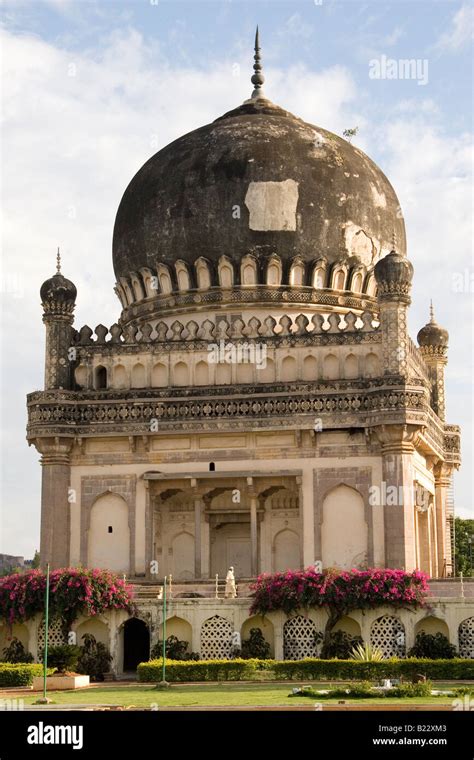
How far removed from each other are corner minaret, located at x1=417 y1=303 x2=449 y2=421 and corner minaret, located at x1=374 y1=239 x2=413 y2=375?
8.29 m

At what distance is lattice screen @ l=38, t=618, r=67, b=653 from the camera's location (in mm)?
36188

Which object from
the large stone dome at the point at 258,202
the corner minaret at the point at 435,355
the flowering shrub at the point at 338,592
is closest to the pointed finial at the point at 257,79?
the large stone dome at the point at 258,202

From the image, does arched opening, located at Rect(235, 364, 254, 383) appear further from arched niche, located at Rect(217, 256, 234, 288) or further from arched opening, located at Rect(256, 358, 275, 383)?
arched niche, located at Rect(217, 256, 234, 288)

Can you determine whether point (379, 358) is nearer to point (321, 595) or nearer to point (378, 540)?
point (378, 540)

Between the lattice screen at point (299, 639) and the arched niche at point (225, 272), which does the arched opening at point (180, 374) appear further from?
the lattice screen at point (299, 639)

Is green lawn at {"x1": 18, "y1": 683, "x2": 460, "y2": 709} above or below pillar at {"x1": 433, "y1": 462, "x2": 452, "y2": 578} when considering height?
below

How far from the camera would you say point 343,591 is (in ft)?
115

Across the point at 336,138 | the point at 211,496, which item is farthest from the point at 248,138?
the point at 211,496

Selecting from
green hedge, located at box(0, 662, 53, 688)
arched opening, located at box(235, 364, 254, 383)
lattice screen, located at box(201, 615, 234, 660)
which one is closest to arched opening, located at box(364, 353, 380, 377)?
arched opening, located at box(235, 364, 254, 383)

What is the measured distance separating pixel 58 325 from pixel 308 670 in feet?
46.7

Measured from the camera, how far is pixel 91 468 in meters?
40.8

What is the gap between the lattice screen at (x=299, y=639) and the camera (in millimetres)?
35438

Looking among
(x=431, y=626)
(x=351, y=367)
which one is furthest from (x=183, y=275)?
(x=431, y=626)

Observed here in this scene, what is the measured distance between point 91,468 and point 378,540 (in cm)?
836
